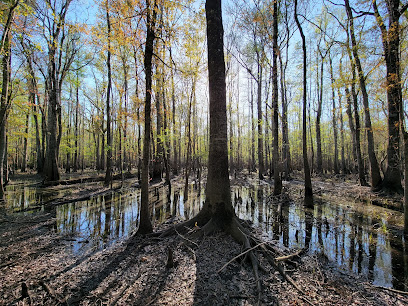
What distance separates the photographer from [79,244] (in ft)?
16.0

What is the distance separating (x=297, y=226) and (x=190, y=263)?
437cm

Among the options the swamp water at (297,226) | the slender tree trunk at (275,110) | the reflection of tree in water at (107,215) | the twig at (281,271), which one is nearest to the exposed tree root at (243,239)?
the twig at (281,271)

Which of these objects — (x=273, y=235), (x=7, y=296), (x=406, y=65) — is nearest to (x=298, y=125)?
(x=406, y=65)

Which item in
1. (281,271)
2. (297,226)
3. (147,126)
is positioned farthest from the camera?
(297,226)

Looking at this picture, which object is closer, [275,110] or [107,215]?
[107,215]

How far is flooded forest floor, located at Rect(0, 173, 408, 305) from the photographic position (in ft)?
9.02

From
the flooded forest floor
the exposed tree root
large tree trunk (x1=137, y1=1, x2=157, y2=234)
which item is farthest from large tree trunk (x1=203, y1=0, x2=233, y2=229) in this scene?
large tree trunk (x1=137, y1=1, x2=157, y2=234)

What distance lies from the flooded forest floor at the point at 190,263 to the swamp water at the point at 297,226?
0.09 feet

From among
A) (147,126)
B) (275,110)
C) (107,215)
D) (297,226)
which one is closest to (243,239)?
(297,226)

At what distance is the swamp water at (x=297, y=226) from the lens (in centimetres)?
407

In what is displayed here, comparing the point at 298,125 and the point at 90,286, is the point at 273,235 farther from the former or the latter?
the point at 298,125

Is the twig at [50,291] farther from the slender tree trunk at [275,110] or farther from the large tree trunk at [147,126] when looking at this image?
the slender tree trunk at [275,110]

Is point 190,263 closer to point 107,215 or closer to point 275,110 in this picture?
point 107,215

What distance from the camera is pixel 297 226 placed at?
20.6 feet
